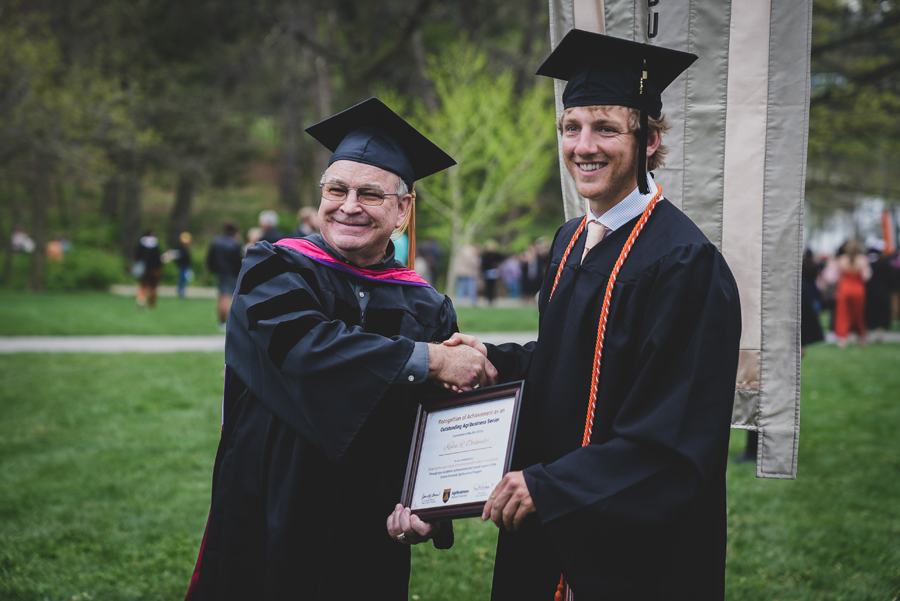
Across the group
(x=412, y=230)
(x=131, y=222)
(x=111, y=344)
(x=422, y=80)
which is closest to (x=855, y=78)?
(x=412, y=230)

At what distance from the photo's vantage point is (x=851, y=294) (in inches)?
536

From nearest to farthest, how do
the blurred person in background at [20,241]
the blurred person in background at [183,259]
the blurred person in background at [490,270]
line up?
1. the blurred person in background at [183,259]
2. the blurred person in background at [490,270]
3. the blurred person in background at [20,241]

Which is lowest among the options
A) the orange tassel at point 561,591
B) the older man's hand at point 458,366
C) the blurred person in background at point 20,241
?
the orange tassel at point 561,591

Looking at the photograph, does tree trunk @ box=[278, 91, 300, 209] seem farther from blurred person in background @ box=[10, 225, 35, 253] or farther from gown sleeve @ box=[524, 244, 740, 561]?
gown sleeve @ box=[524, 244, 740, 561]

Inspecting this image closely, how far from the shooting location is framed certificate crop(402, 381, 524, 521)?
2012mm

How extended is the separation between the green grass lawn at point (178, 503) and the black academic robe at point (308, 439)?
5.58 ft

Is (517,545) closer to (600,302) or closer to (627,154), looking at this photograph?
(600,302)

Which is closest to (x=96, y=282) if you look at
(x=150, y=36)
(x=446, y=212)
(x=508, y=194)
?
(x=150, y=36)

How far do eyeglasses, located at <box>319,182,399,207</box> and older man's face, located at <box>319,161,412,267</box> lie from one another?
0.01 meters

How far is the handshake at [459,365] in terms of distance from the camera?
226cm

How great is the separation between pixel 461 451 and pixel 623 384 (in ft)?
1.67

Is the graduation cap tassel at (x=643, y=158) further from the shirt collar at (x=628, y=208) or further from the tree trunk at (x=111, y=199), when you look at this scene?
the tree trunk at (x=111, y=199)


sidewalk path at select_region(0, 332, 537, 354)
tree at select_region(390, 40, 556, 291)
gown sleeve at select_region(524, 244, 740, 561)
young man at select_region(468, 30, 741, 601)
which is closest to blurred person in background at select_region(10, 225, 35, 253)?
tree at select_region(390, 40, 556, 291)

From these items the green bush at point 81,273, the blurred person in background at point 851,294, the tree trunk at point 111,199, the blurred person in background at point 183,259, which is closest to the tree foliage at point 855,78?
the blurred person in background at point 851,294
